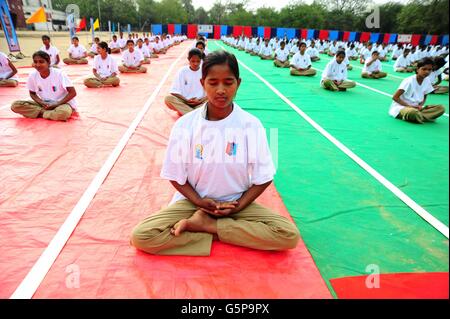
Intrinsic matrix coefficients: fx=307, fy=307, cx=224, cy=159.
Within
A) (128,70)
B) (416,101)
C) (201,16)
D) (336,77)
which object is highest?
(201,16)

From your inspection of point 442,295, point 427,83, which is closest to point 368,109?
point 427,83

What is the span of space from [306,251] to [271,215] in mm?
357

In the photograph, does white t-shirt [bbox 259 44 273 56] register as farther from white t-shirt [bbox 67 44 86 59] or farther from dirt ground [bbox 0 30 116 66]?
dirt ground [bbox 0 30 116 66]

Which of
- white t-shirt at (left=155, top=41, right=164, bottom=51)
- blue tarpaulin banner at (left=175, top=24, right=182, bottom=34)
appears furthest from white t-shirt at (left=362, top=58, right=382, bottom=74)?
blue tarpaulin banner at (left=175, top=24, right=182, bottom=34)

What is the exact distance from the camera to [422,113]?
5609 mm

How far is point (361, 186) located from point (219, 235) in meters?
1.81

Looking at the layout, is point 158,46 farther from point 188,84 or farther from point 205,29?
point 205,29

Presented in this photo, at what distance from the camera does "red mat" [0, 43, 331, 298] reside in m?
1.84

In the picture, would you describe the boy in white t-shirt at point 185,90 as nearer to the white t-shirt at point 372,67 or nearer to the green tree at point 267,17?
the white t-shirt at point 372,67

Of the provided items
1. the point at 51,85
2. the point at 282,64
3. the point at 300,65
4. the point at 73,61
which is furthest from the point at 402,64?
the point at 51,85

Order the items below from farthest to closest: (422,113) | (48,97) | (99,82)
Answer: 1. (99,82)
2. (422,113)
3. (48,97)
